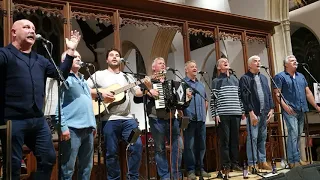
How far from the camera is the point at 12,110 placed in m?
2.70

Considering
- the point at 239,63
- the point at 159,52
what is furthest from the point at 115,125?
the point at 159,52

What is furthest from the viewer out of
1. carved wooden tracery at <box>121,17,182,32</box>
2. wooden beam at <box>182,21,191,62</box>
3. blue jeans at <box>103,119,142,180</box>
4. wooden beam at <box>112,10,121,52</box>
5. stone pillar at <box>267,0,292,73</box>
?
stone pillar at <box>267,0,292,73</box>

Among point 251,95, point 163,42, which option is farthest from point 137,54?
point 251,95

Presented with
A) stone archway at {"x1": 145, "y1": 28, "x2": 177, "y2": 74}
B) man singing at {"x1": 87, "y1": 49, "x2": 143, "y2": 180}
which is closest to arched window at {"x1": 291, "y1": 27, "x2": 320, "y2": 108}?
stone archway at {"x1": 145, "y1": 28, "x2": 177, "y2": 74}

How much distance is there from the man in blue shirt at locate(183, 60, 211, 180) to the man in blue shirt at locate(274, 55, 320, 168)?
1.22m

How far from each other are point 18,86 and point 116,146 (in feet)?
4.48

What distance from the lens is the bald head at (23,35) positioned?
9.28 ft

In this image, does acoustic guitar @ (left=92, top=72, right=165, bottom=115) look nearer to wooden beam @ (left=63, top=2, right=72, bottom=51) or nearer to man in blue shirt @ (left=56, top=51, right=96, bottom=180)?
man in blue shirt @ (left=56, top=51, right=96, bottom=180)

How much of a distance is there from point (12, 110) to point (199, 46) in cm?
886

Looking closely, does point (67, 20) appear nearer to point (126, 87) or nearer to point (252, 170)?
point (126, 87)

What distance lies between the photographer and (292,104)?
5230mm

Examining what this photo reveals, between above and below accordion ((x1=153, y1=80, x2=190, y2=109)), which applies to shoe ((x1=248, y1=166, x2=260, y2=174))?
below

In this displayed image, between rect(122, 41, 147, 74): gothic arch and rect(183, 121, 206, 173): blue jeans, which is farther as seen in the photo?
rect(122, 41, 147, 74): gothic arch

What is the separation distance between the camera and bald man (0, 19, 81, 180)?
106 inches
